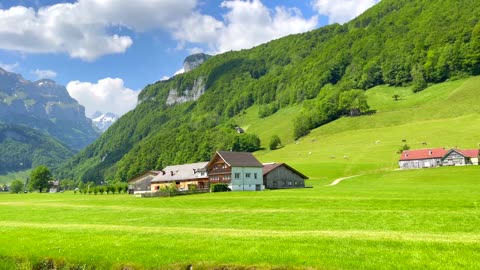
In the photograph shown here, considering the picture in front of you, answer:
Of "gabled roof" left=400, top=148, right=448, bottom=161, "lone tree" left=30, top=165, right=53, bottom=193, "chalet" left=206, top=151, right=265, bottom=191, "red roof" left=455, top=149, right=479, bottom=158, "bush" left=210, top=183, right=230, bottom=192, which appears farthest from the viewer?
"lone tree" left=30, top=165, right=53, bottom=193

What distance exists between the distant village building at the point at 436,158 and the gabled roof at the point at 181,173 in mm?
64305

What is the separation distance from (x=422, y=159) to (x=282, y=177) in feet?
164

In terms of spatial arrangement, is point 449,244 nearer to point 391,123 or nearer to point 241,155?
point 241,155

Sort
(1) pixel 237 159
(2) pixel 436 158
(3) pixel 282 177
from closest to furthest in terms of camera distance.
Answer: (1) pixel 237 159
(3) pixel 282 177
(2) pixel 436 158

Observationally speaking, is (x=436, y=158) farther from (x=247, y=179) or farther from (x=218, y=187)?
(x=218, y=187)

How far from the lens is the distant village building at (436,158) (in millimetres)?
123125

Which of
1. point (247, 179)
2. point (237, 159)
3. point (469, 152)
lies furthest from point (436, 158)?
point (237, 159)

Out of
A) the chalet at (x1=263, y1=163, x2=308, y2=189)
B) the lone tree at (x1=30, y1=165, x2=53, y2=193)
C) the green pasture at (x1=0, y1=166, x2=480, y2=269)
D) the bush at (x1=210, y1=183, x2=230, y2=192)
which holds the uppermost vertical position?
the lone tree at (x1=30, y1=165, x2=53, y2=193)

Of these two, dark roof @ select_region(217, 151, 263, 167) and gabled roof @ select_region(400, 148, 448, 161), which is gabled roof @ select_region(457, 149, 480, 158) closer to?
gabled roof @ select_region(400, 148, 448, 161)

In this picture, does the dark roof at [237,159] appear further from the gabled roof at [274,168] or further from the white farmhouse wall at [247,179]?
the gabled roof at [274,168]

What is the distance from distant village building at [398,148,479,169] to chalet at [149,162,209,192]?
63.4 metres

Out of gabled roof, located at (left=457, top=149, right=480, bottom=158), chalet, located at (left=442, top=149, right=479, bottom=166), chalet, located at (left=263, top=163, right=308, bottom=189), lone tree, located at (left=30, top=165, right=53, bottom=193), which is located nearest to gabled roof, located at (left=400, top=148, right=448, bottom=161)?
chalet, located at (left=442, top=149, right=479, bottom=166)

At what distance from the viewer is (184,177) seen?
121500 millimetres

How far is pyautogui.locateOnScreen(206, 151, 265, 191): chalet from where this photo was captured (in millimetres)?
104938
